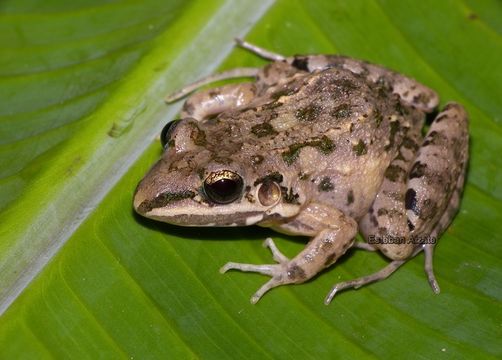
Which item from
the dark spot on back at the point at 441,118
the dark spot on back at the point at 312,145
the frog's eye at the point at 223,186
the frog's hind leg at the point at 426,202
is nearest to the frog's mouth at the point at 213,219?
the frog's eye at the point at 223,186

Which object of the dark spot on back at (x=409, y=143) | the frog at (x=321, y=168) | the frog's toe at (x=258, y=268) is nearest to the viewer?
the frog at (x=321, y=168)

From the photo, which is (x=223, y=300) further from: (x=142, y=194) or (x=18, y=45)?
(x=18, y=45)

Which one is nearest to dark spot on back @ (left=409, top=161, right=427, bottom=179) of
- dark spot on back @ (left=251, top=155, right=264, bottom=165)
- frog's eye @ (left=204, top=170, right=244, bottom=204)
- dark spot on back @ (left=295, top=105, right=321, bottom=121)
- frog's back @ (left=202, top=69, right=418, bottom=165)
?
frog's back @ (left=202, top=69, right=418, bottom=165)

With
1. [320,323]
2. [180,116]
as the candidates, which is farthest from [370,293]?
[180,116]

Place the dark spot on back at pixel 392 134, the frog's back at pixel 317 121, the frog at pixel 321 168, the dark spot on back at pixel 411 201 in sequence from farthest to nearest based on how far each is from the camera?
the dark spot on back at pixel 392 134 < the dark spot on back at pixel 411 201 < the frog's back at pixel 317 121 < the frog at pixel 321 168

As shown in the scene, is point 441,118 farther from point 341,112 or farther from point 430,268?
point 430,268

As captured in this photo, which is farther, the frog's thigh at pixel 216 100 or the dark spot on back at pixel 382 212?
the frog's thigh at pixel 216 100

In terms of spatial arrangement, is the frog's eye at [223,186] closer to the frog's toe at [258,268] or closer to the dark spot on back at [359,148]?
the frog's toe at [258,268]

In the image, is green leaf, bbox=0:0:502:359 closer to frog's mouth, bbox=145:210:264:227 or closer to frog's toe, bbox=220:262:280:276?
frog's toe, bbox=220:262:280:276
